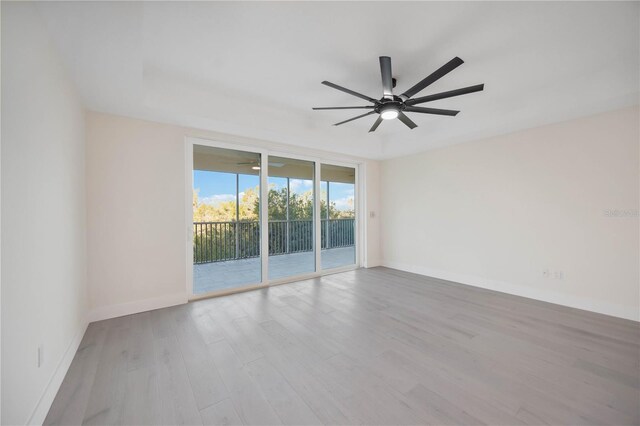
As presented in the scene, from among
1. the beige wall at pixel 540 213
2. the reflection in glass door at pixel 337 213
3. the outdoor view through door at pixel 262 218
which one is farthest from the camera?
the reflection in glass door at pixel 337 213

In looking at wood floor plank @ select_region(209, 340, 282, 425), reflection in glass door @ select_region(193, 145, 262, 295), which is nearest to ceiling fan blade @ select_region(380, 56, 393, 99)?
reflection in glass door @ select_region(193, 145, 262, 295)

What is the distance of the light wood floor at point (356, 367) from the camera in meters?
1.56

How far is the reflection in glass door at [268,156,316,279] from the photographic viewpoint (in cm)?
450

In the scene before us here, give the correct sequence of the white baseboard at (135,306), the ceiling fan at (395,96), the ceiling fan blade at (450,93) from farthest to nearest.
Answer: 1. the white baseboard at (135,306)
2. the ceiling fan blade at (450,93)
3. the ceiling fan at (395,96)

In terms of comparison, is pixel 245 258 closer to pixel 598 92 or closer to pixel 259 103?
pixel 259 103

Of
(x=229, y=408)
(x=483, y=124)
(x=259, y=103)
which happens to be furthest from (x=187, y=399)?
(x=483, y=124)

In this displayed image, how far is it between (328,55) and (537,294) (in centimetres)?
418

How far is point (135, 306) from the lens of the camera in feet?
10.1

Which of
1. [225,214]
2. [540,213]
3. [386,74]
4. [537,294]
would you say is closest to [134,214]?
[225,214]

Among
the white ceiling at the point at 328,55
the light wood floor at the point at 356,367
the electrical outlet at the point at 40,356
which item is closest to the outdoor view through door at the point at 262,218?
the white ceiling at the point at 328,55

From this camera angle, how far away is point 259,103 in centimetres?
347

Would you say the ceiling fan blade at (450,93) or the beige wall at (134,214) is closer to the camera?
the ceiling fan blade at (450,93)

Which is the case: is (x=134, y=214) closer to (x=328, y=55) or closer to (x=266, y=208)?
(x=266, y=208)

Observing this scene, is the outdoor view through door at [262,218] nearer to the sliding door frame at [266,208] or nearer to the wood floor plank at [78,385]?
the sliding door frame at [266,208]
